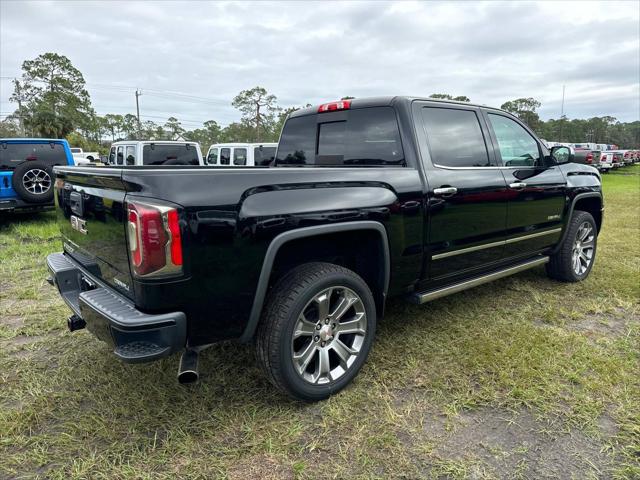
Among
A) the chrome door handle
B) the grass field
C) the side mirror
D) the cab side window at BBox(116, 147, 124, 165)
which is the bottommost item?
the grass field

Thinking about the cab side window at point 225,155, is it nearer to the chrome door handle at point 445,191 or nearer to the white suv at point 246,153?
the white suv at point 246,153

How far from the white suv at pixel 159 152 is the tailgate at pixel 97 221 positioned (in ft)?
26.2

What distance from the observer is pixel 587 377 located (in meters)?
2.87

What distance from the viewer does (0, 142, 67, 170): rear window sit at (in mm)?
8031

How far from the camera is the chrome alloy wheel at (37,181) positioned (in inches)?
299

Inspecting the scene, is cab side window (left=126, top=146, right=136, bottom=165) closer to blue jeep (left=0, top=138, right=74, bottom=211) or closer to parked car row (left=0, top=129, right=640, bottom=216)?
parked car row (left=0, top=129, right=640, bottom=216)

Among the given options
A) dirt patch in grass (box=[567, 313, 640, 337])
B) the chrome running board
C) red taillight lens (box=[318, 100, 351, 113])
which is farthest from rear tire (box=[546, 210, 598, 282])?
red taillight lens (box=[318, 100, 351, 113])

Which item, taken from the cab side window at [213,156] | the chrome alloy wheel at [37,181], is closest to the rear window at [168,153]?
the cab side window at [213,156]

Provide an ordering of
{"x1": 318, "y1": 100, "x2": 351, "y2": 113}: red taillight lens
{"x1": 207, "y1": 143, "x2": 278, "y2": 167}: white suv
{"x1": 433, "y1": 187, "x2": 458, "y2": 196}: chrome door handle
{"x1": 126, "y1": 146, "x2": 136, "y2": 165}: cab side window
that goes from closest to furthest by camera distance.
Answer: {"x1": 433, "y1": 187, "x2": 458, "y2": 196}: chrome door handle < {"x1": 318, "y1": 100, "x2": 351, "y2": 113}: red taillight lens < {"x1": 126, "y1": 146, "x2": 136, "y2": 165}: cab side window < {"x1": 207, "y1": 143, "x2": 278, "y2": 167}: white suv

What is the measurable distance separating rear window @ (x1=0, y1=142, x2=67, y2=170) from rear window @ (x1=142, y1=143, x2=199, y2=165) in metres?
2.32

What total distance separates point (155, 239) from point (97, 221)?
2.10 ft

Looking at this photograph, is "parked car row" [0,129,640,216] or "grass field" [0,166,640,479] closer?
"grass field" [0,166,640,479]

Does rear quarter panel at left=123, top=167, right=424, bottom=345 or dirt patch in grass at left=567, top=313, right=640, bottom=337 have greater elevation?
rear quarter panel at left=123, top=167, right=424, bottom=345

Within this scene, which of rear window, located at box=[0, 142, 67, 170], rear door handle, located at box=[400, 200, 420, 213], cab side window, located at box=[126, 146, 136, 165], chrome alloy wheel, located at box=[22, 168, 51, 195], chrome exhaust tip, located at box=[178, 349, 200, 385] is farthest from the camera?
cab side window, located at box=[126, 146, 136, 165]
